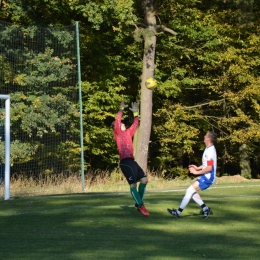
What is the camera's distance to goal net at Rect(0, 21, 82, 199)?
2600 centimetres

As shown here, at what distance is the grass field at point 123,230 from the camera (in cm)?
1007

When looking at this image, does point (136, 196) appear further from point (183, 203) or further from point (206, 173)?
point (206, 173)

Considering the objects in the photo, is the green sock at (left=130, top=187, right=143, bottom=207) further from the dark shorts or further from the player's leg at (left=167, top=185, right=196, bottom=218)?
the player's leg at (left=167, top=185, right=196, bottom=218)

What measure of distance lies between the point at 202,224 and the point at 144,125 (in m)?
19.3

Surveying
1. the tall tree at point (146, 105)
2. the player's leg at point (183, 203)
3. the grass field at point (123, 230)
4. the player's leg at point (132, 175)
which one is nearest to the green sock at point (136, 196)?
the player's leg at point (132, 175)

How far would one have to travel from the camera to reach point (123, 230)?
12469mm

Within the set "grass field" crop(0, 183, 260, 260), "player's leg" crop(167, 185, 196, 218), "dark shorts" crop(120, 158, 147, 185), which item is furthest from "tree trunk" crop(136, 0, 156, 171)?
"player's leg" crop(167, 185, 196, 218)

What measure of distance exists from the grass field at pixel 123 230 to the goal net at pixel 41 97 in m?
7.36

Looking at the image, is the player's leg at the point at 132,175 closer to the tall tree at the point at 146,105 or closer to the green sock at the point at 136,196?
the green sock at the point at 136,196

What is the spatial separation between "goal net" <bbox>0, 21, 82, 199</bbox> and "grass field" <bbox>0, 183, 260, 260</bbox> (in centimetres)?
736

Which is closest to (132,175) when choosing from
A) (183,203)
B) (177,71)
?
(183,203)

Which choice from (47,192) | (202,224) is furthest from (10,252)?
(47,192)

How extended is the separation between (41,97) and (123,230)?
54.7 feet

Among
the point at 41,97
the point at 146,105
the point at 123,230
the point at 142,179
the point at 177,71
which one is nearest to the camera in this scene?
the point at 123,230
